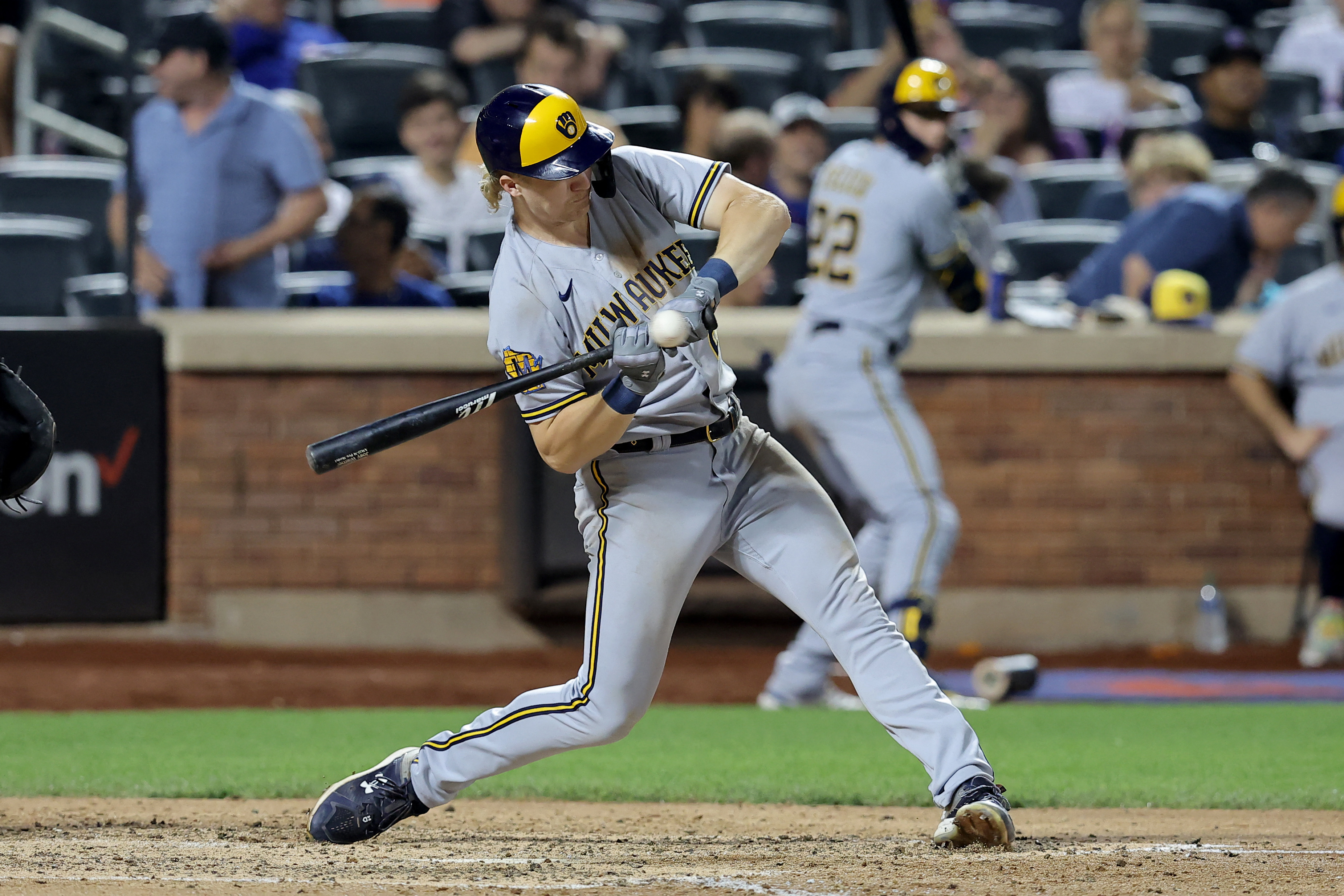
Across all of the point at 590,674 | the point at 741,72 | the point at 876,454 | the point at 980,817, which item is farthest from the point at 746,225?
the point at 741,72

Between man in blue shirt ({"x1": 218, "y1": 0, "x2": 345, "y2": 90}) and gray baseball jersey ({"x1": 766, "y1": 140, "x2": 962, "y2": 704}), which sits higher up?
man in blue shirt ({"x1": 218, "y1": 0, "x2": 345, "y2": 90})

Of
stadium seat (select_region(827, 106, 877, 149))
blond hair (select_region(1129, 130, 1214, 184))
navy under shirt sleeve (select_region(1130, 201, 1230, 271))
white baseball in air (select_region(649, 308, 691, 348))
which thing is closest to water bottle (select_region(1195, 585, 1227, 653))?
navy under shirt sleeve (select_region(1130, 201, 1230, 271))

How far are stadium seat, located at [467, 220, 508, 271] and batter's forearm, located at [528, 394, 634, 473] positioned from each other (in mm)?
5492

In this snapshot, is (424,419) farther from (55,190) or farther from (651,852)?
(55,190)

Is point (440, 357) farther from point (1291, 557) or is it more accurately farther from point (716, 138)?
point (1291, 557)

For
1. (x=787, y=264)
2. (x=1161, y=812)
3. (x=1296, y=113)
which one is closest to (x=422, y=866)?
(x=1161, y=812)

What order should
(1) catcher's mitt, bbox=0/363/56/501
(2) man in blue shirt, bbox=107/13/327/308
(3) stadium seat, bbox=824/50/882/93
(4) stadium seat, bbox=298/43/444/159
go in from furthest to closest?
(3) stadium seat, bbox=824/50/882/93, (4) stadium seat, bbox=298/43/444/159, (2) man in blue shirt, bbox=107/13/327/308, (1) catcher's mitt, bbox=0/363/56/501

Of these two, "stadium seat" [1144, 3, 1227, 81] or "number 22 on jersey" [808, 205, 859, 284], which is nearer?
"number 22 on jersey" [808, 205, 859, 284]

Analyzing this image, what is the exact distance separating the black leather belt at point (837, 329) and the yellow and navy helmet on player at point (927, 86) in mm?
859

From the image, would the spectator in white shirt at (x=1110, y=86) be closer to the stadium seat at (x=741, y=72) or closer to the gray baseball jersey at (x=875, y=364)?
the stadium seat at (x=741, y=72)

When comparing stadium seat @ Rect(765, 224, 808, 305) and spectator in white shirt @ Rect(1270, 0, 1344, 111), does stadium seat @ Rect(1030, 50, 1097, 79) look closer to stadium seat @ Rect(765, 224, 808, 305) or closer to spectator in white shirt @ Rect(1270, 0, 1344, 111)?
spectator in white shirt @ Rect(1270, 0, 1344, 111)

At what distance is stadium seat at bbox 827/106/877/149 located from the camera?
392 inches

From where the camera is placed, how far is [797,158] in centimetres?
902

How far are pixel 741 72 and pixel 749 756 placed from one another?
19.2 ft
